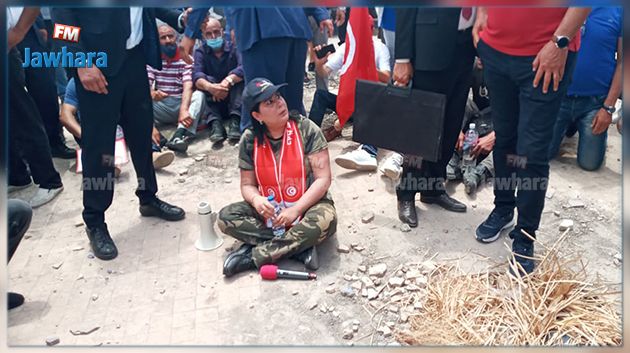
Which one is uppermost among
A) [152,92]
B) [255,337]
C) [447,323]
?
[152,92]

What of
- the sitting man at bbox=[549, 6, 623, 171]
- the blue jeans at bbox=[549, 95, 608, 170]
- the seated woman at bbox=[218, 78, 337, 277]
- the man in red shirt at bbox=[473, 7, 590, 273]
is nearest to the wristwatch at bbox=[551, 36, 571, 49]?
the man in red shirt at bbox=[473, 7, 590, 273]

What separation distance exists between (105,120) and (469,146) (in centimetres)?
175

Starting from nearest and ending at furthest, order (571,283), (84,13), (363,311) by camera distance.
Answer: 1. (84,13)
2. (571,283)
3. (363,311)

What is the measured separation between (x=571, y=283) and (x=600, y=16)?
1.00m

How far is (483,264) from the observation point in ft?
7.52

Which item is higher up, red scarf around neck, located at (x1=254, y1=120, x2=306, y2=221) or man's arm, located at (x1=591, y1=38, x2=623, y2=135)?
A: man's arm, located at (x1=591, y1=38, x2=623, y2=135)

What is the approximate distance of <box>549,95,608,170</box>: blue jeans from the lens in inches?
97.0

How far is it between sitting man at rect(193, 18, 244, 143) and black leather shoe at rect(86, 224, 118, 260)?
1.14 metres

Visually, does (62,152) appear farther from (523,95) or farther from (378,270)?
(523,95)

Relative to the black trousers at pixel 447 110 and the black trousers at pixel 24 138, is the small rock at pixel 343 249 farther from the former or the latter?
the black trousers at pixel 24 138

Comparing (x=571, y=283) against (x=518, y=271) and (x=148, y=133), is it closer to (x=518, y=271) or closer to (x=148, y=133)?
(x=518, y=271)

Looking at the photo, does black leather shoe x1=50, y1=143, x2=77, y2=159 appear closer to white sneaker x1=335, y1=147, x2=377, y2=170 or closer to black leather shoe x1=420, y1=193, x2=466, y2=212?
white sneaker x1=335, y1=147, x2=377, y2=170

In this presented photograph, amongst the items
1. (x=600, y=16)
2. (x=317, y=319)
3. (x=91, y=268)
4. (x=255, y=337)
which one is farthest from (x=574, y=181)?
(x=91, y=268)

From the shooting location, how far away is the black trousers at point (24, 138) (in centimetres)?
189
